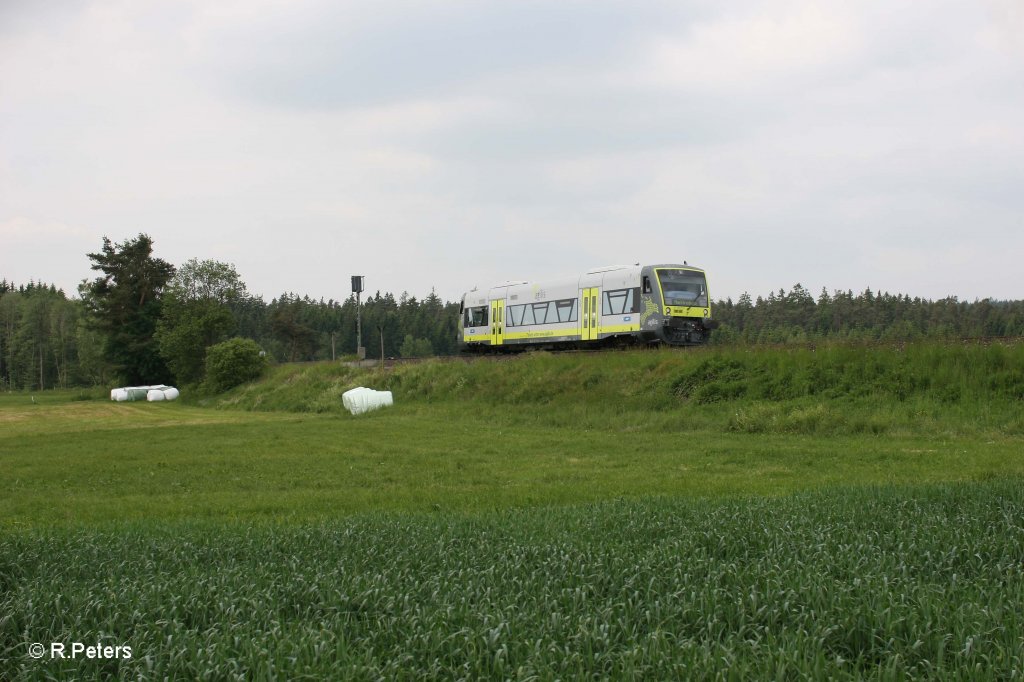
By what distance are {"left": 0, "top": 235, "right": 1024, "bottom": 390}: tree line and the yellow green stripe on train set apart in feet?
7.19

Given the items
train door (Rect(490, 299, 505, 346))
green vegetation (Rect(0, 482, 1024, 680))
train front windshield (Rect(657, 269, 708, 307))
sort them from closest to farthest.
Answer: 1. green vegetation (Rect(0, 482, 1024, 680))
2. train front windshield (Rect(657, 269, 708, 307))
3. train door (Rect(490, 299, 505, 346))

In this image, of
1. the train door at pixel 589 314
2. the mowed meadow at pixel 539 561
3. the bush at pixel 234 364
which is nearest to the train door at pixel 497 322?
the train door at pixel 589 314

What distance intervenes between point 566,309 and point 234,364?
30691mm

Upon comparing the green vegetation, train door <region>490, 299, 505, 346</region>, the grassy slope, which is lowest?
the grassy slope

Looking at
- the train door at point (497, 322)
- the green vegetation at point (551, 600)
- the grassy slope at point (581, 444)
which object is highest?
the train door at point (497, 322)

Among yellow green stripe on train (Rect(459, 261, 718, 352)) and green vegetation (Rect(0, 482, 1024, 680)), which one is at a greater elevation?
yellow green stripe on train (Rect(459, 261, 718, 352))

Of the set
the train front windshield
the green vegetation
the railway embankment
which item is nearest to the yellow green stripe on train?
Result: the train front windshield

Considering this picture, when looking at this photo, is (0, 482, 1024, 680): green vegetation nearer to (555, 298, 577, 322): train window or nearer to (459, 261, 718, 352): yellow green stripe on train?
(459, 261, 718, 352): yellow green stripe on train

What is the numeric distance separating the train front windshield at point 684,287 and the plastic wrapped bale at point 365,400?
13.2 m

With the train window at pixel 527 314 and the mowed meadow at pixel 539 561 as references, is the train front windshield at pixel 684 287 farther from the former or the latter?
the mowed meadow at pixel 539 561

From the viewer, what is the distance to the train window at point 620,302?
32219 mm

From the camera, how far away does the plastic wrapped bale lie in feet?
117

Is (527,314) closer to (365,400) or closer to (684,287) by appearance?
(365,400)

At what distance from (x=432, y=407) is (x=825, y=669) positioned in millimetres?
29844
